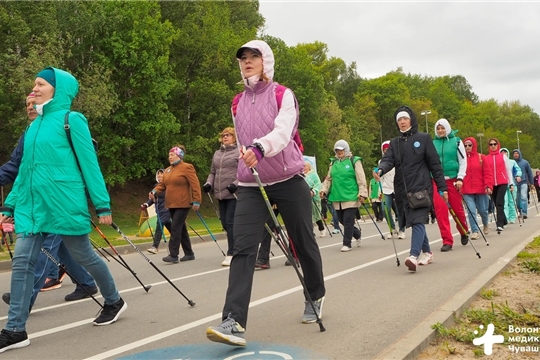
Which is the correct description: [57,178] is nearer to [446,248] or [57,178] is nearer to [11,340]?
[11,340]

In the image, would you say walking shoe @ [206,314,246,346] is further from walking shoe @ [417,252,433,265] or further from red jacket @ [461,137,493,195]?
Result: red jacket @ [461,137,493,195]

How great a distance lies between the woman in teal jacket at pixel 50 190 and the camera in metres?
5.38

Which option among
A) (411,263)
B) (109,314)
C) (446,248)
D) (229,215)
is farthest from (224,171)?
(109,314)

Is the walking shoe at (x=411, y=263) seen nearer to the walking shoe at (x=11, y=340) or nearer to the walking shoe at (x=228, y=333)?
the walking shoe at (x=228, y=333)

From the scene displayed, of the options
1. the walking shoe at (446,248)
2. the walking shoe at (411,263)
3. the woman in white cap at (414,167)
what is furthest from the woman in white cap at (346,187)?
the walking shoe at (411,263)

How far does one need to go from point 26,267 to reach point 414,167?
530 cm

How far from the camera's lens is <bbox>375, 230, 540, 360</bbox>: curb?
14.4 ft

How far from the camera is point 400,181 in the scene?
9.23 m

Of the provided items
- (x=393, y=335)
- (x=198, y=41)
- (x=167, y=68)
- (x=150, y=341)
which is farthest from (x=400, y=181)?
(x=198, y=41)

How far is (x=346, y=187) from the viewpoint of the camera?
12383 millimetres

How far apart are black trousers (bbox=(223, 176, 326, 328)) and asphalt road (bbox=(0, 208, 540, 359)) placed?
0.35m

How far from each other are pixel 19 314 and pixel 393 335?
2.90 m

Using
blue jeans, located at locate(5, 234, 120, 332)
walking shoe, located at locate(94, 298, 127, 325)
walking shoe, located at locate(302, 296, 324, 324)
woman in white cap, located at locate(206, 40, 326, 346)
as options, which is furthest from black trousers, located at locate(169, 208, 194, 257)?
woman in white cap, located at locate(206, 40, 326, 346)

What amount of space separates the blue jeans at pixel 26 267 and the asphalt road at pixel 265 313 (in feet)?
0.97
